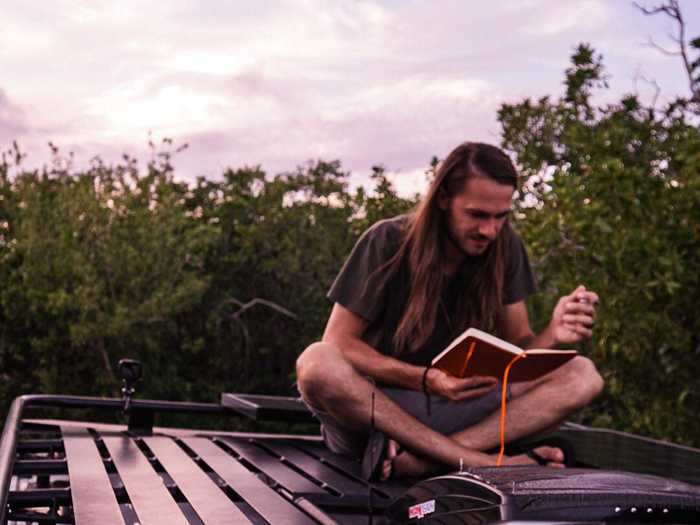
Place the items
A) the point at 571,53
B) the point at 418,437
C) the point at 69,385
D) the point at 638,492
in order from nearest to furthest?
the point at 638,492
the point at 418,437
the point at 571,53
the point at 69,385

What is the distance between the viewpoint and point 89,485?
259 centimetres

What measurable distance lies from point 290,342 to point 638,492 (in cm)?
769

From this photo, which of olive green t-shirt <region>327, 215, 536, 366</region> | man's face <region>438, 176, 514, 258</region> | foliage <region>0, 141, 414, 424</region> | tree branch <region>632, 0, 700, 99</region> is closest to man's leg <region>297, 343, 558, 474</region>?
olive green t-shirt <region>327, 215, 536, 366</region>

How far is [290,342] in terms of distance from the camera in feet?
31.3

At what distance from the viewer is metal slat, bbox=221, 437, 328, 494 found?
9.73ft

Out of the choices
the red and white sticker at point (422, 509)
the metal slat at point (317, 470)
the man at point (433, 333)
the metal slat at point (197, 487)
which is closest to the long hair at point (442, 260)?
the man at point (433, 333)

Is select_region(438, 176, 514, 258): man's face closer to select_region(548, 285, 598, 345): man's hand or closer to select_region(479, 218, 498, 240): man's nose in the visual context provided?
select_region(479, 218, 498, 240): man's nose

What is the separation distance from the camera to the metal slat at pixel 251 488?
238 centimetres

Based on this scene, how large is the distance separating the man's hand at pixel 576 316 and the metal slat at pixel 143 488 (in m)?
1.29

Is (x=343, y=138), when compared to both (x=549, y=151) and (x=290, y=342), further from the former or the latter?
(x=549, y=151)

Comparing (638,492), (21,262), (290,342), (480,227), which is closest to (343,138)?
(290,342)

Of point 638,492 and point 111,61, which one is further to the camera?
point 111,61

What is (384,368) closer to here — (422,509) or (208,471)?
(208,471)

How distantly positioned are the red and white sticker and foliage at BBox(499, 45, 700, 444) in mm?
2779
